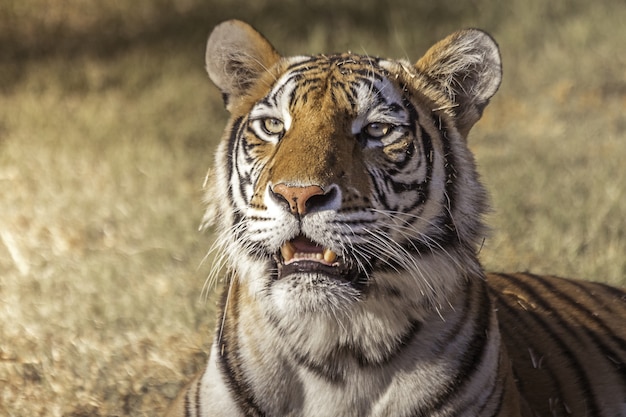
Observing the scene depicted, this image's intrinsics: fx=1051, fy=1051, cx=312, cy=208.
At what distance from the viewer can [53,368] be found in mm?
3838

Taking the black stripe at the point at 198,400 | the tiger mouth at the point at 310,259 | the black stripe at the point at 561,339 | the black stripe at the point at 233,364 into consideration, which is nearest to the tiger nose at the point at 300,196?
the tiger mouth at the point at 310,259

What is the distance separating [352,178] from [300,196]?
19cm

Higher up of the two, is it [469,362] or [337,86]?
[337,86]

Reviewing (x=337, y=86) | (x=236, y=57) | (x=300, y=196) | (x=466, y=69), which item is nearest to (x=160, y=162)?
(x=236, y=57)

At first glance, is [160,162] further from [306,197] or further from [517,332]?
[306,197]

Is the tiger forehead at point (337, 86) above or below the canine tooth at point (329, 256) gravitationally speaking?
above

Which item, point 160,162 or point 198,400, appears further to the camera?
point 160,162

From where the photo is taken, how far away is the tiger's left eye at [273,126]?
8.86 feet

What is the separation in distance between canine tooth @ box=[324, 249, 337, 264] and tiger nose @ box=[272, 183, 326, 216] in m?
0.14

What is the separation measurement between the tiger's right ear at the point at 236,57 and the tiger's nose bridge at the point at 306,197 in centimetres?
70

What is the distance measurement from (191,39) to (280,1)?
139 centimetres

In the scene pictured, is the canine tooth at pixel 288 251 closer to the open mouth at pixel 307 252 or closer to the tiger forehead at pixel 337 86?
the open mouth at pixel 307 252

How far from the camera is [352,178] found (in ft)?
8.12

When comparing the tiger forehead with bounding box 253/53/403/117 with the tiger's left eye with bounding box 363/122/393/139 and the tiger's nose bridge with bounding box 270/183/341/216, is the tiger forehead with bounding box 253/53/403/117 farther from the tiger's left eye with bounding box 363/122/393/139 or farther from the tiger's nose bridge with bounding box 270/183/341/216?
the tiger's nose bridge with bounding box 270/183/341/216
